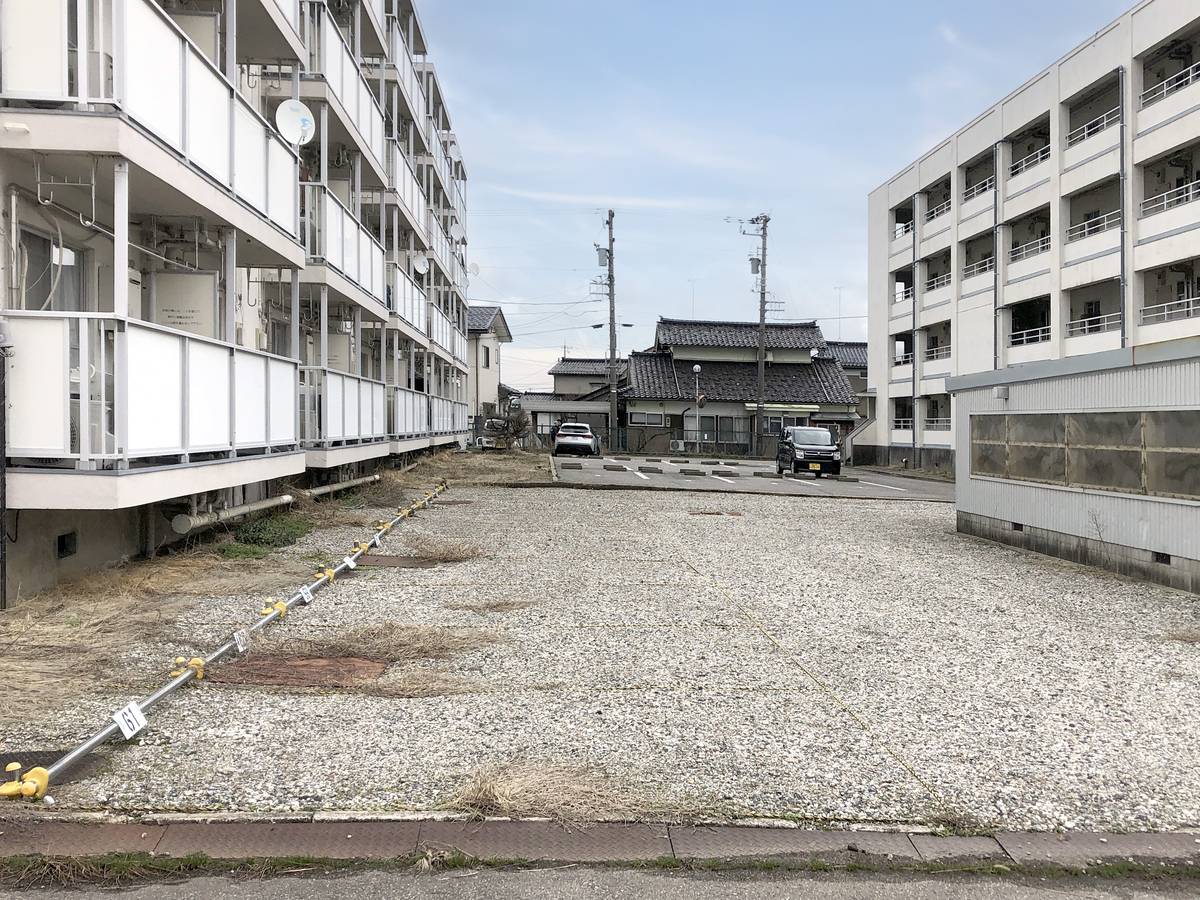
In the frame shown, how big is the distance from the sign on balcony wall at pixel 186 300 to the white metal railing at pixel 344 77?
506 centimetres

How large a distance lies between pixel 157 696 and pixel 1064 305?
30.8m

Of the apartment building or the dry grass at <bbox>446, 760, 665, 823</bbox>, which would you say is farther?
the apartment building

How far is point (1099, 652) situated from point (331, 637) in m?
5.50

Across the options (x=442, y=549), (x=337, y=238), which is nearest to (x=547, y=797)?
(x=442, y=549)

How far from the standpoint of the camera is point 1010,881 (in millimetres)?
3223

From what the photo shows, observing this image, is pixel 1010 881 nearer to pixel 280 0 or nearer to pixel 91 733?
Result: pixel 91 733

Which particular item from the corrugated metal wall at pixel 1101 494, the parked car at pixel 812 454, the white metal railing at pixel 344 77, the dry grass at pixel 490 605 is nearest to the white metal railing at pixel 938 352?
the parked car at pixel 812 454

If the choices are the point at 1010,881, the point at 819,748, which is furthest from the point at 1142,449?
the point at 1010,881

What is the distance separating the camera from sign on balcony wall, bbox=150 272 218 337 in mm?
9609

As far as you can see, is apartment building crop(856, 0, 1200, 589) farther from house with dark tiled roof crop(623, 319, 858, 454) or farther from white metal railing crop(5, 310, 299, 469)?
white metal railing crop(5, 310, 299, 469)

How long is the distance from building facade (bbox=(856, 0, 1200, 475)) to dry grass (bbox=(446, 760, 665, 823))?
15405 mm

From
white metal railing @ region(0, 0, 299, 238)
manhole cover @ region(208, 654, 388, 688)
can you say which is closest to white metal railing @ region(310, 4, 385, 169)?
white metal railing @ region(0, 0, 299, 238)

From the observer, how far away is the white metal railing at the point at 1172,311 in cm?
2423

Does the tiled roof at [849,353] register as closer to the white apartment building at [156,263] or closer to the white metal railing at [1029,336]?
the white metal railing at [1029,336]
